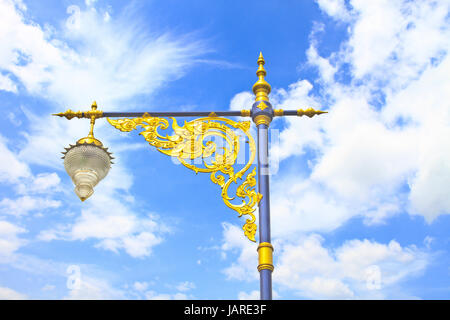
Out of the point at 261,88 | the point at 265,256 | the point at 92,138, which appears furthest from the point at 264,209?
the point at 92,138

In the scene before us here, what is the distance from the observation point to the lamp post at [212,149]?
A: 315 inches

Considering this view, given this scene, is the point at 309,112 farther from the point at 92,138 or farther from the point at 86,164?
the point at 86,164

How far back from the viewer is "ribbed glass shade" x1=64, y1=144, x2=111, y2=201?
812 centimetres

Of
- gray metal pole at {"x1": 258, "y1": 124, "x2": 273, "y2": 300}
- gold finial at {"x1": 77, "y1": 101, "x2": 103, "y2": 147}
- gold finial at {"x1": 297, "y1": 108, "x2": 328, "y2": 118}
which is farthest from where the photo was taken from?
gold finial at {"x1": 297, "y1": 108, "x2": 328, "y2": 118}

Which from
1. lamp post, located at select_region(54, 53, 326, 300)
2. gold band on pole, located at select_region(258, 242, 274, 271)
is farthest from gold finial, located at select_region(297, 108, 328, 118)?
gold band on pole, located at select_region(258, 242, 274, 271)

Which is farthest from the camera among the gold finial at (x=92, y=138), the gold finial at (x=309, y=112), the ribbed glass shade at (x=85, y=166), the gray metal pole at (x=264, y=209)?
the gold finial at (x=309, y=112)

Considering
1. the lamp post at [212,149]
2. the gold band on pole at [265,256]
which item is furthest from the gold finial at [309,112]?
the gold band on pole at [265,256]

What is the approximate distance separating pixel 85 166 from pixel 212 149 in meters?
1.96

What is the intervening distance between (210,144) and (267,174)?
42.7 inches

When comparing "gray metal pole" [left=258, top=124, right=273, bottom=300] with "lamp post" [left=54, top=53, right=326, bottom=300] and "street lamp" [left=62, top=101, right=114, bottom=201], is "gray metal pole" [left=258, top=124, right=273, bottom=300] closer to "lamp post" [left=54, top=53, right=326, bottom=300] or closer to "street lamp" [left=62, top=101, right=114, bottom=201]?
"lamp post" [left=54, top=53, right=326, bottom=300]

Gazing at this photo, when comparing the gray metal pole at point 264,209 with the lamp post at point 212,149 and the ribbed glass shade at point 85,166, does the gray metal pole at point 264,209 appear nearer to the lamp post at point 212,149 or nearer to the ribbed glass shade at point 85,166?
the lamp post at point 212,149
